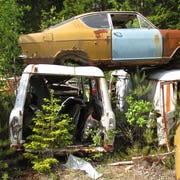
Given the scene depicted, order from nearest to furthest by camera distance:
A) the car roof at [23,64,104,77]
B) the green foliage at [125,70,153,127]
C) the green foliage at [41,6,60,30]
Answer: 1. the car roof at [23,64,104,77]
2. the green foliage at [125,70,153,127]
3. the green foliage at [41,6,60,30]

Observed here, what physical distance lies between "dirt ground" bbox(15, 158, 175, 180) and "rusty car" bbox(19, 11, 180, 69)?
300 centimetres

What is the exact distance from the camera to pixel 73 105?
8352 millimetres

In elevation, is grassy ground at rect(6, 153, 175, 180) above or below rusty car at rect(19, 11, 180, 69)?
below

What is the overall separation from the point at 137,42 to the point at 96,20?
104 cm

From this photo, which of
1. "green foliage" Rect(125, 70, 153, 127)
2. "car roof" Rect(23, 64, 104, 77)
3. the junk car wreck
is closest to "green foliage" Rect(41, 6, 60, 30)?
the junk car wreck

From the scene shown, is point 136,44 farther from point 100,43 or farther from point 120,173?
point 120,173

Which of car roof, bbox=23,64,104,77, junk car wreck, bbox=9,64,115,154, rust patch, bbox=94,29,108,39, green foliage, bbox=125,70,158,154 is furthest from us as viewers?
rust patch, bbox=94,29,108,39

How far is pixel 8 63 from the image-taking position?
984 cm

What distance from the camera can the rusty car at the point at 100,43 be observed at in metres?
9.66

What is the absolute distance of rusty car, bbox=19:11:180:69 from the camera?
9.66 meters

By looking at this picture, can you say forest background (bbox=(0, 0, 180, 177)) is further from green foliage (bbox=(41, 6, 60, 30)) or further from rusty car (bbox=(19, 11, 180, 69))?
rusty car (bbox=(19, 11, 180, 69))

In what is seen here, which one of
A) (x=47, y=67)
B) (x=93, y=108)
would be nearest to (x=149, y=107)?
(x=93, y=108)

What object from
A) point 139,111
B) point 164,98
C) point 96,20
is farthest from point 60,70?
point 96,20

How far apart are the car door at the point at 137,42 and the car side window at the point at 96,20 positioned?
262 millimetres
